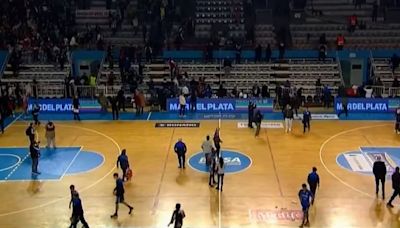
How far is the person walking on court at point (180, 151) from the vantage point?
81.6ft

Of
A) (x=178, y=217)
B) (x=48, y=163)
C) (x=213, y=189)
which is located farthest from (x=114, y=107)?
(x=178, y=217)

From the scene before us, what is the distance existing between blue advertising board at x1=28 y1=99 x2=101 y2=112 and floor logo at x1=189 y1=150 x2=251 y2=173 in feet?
33.3

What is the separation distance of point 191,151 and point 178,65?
43.4 ft

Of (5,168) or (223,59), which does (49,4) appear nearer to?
(223,59)

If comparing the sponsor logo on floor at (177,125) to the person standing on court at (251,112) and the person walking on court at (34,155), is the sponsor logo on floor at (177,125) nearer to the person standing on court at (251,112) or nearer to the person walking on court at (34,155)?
the person standing on court at (251,112)

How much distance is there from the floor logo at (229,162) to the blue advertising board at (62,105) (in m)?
10.2

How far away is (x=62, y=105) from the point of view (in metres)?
35.6

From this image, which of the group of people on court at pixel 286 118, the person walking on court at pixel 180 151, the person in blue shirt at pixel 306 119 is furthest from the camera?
the person in blue shirt at pixel 306 119

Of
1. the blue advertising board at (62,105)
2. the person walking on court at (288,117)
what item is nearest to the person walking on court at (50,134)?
the blue advertising board at (62,105)

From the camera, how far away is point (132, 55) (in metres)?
40.1

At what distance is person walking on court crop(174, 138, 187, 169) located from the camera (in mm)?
24859

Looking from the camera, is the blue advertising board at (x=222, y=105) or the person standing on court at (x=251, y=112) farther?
the blue advertising board at (x=222, y=105)

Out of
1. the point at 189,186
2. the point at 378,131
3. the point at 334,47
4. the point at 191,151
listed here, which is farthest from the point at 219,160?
the point at 334,47

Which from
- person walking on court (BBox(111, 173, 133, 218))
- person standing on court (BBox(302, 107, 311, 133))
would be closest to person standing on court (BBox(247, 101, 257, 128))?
person standing on court (BBox(302, 107, 311, 133))
